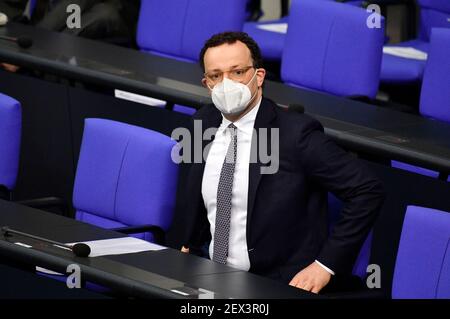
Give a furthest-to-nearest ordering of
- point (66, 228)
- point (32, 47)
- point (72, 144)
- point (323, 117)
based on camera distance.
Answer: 1. point (32, 47)
2. point (72, 144)
3. point (323, 117)
4. point (66, 228)

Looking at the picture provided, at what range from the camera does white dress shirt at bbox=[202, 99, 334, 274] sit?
12.1 ft

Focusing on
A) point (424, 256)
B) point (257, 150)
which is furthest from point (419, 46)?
point (424, 256)

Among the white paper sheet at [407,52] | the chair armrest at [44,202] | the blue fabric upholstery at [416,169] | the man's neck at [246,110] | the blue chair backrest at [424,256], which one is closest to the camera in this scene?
the blue chair backrest at [424,256]

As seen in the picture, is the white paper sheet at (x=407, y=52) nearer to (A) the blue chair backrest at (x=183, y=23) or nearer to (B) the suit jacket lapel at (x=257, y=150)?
(A) the blue chair backrest at (x=183, y=23)

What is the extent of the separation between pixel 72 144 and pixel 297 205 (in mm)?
1682

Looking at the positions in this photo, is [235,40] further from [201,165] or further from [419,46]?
[419,46]

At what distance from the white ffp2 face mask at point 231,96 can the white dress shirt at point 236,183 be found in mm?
93

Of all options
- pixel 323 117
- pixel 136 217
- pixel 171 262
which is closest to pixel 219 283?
pixel 171 262

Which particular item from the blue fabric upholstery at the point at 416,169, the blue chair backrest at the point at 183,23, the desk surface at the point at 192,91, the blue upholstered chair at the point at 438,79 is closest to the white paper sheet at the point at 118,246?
the desk surface at the point at 192,91

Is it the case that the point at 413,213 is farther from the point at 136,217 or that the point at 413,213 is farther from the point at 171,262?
the point at 136,217

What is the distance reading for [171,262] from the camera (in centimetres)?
341

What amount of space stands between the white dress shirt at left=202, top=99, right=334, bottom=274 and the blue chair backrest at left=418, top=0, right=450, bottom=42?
2471mm

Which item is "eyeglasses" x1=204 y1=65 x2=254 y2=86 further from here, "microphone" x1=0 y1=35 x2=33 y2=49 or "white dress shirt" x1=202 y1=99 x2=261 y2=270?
"microphone" x1=0 y1=35 x2=33 y2=49

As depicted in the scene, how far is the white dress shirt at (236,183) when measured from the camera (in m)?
3.68
